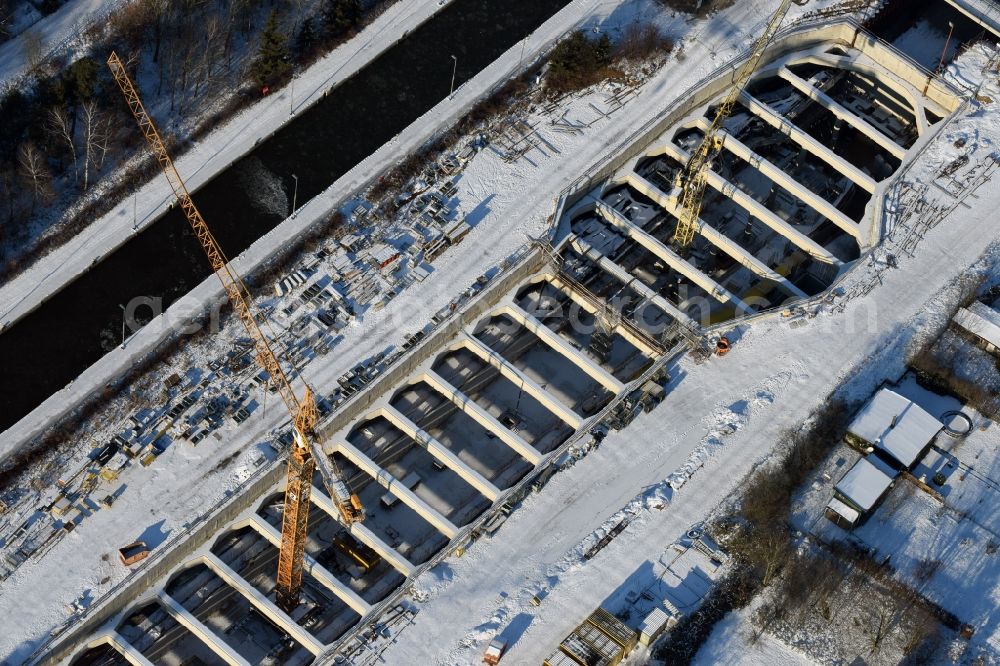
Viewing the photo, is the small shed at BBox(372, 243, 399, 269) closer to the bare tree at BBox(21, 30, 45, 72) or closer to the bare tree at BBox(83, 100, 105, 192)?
the bare tree at BBox(83, 100, 105, 192)

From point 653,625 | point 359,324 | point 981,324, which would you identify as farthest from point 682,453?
point 359,324

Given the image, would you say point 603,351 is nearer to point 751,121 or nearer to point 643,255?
point 643,255

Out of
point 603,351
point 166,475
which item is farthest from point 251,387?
point 603,351

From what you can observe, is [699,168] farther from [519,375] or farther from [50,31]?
[50,31]

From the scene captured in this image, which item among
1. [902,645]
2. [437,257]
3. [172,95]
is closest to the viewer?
[902,645]

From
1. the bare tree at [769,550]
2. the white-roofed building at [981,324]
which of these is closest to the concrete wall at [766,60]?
the white-roofed building at [981,324]
